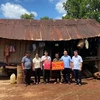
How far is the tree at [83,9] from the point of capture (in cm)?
3234

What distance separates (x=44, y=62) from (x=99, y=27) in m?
5.37

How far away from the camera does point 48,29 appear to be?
1555 cm

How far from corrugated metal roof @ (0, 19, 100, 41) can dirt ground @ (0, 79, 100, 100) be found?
3.33 meters

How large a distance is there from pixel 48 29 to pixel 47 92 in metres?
5.92

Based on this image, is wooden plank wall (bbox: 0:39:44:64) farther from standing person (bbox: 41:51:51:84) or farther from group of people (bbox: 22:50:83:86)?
group of people (bbox: 22:50:83:86)

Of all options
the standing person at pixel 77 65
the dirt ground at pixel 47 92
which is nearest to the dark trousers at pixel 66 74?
the standing person at pixel 77 65

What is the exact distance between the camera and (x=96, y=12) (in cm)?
3225

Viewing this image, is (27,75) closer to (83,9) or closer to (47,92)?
(47,92)

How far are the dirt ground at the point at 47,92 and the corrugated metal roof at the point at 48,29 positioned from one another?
3327mm

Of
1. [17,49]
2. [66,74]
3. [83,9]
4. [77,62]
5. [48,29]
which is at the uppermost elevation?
[83,9]

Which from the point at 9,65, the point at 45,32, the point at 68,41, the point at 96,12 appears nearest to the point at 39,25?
the point at 45,32

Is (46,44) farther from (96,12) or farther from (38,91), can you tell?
(96,12)

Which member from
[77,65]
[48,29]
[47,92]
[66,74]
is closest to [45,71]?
[66,74]

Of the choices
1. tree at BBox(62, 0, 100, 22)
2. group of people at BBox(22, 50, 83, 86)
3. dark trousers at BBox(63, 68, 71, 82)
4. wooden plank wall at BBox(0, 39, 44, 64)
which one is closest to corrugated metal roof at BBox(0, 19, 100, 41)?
wooden plank wall at BBox(0, 39, 44, 64)
